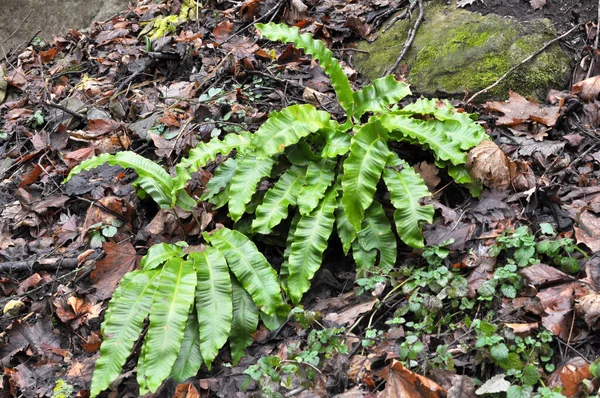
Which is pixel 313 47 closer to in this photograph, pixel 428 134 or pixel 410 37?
pixel 428 134

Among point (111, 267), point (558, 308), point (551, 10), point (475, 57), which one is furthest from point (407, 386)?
point (551, 10)

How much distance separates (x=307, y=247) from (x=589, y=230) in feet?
5.34

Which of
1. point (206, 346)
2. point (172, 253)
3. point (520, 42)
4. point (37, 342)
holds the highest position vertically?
point (520, 42)

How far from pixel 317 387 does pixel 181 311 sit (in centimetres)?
89

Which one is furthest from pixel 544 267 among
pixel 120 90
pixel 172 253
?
pixel 120 90

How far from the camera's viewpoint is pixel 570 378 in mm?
2389

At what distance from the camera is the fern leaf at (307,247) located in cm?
Answer: 330

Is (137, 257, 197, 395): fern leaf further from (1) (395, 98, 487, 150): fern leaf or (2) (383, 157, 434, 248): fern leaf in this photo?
(1) (395, 98, 487, 150): fern leaf

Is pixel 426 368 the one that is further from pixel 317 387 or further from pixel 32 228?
pixel 32 228

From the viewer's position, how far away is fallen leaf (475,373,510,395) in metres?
2.39

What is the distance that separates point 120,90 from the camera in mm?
5559

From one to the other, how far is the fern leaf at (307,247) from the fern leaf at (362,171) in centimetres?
19

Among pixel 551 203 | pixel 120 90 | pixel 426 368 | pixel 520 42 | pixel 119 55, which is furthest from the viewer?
pixel 119 55

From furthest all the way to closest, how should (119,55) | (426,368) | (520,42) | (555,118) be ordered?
(119,55)
(520,42)
(555,118)
(426,368)
